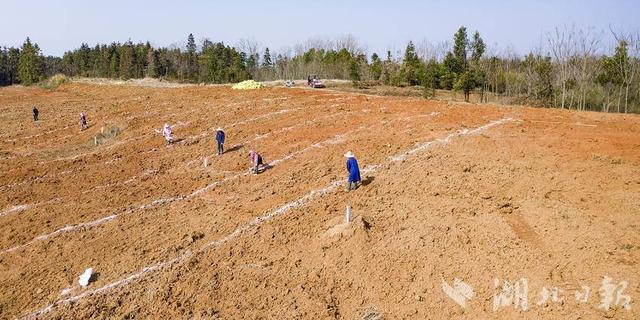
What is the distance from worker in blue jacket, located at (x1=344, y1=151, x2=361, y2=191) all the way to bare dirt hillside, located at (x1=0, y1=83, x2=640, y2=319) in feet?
1.26

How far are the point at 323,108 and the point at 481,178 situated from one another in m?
14.7

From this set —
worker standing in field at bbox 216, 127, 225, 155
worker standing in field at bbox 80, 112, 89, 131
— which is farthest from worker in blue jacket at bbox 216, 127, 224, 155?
worker standing in field at bbox 80, 112, 89, 131

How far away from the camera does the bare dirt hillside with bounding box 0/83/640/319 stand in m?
9.57

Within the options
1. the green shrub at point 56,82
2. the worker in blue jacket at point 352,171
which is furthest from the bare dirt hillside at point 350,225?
the green shrub at point 56,82

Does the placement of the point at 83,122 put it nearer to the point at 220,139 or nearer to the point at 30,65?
the point at 220,139

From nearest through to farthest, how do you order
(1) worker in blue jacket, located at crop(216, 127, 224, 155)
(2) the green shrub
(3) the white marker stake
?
(3) the white marker stake < (1) worker in blue jacket, located at crop(216, 127, 224, 155) < (2) the green shrub

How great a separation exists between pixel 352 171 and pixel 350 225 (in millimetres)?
2513

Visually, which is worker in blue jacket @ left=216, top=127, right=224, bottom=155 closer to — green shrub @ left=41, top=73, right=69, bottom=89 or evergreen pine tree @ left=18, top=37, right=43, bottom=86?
green shrub @ left=41, top=73, right=69, bottom=89

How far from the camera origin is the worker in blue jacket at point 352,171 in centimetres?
1391

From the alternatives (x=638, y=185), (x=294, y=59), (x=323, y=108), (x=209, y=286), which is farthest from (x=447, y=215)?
(x=294, y=59)

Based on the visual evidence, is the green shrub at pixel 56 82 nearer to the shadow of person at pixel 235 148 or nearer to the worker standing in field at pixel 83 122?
the worker standing in field at pixel 83 122

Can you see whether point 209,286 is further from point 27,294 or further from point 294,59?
point 294,59


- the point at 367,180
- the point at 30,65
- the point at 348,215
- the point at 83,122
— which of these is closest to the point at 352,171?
the point at 367,180

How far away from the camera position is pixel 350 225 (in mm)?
11883
